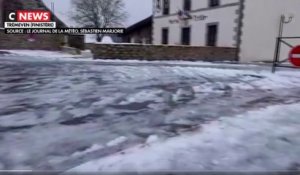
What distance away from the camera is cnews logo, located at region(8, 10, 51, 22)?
1692cm

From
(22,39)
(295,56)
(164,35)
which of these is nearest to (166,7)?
(164,35)

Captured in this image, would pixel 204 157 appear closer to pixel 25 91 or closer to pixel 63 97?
pixel 63 97

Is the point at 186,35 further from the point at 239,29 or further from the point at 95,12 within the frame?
the point at 95,12

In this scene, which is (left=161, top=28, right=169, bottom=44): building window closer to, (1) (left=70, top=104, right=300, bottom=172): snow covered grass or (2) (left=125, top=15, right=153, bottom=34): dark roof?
(2) (left=125, top=15, right=153, bottom=34): dark roof

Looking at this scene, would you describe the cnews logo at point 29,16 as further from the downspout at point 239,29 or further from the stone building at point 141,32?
the downspout at point 239,29

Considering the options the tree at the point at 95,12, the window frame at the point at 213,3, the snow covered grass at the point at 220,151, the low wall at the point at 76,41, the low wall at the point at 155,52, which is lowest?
the snow covered grass at the point at 220,151

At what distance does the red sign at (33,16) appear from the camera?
17.0 meters

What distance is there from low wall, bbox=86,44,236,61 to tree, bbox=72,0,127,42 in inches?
989

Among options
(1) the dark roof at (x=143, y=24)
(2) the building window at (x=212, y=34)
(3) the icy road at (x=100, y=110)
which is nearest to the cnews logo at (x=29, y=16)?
(1) the dark roof at (x=143, y=24)

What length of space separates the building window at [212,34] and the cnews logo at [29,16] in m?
10.3

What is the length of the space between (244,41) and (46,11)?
13.1 metres

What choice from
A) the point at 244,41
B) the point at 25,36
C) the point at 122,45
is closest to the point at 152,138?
the point at 122,45

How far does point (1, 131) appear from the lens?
289 cm

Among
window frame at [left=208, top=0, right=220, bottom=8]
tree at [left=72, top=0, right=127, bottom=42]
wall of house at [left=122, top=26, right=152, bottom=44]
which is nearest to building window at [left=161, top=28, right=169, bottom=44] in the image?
wall of house at [left=122, top=26, right=152, bottom=44]
